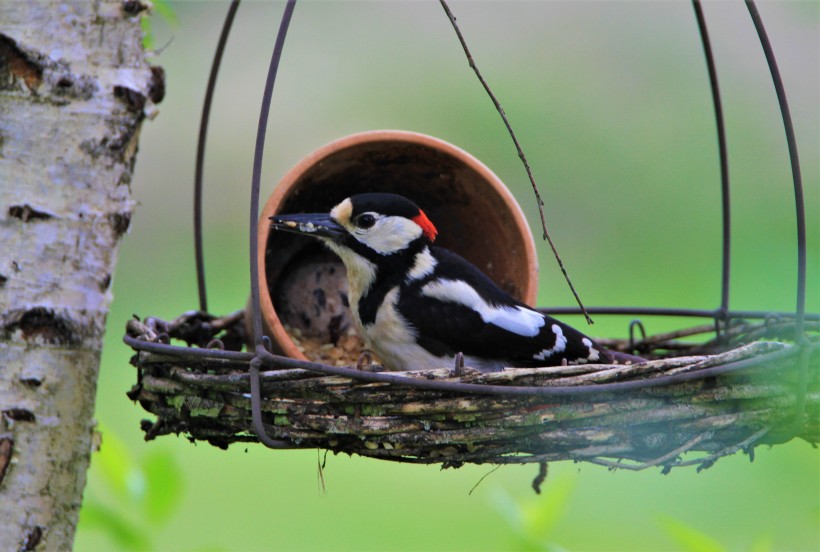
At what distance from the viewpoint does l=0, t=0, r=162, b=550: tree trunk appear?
6.20 feet

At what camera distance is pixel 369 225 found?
2.26m

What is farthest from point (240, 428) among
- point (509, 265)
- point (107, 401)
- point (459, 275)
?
point (107, 401)

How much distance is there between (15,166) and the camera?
6.31 feet

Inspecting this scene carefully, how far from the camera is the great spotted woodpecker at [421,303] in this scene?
82.0 inches

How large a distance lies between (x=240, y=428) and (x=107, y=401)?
4292 mm

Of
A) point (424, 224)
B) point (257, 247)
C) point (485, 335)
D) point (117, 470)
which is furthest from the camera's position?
point (424, 224)

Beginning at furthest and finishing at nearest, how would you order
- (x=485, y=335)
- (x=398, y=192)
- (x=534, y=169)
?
(x=534, y=169), (x=398, y=192), (x=485, y=335)

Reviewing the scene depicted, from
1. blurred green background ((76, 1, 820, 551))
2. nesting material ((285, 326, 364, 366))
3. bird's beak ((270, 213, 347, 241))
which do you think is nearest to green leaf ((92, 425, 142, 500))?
bird's beak ((270, 213, 347, 241))

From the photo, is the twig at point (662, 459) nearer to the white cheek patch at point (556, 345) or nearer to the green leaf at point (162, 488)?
the white cheek patch at point (556, 345)

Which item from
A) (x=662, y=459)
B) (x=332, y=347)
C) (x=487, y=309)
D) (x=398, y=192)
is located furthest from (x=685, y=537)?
(x=398, y=192)

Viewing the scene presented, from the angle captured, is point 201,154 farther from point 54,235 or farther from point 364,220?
point 54,235

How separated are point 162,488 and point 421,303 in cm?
68

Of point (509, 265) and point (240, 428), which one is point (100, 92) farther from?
point (509, 265)

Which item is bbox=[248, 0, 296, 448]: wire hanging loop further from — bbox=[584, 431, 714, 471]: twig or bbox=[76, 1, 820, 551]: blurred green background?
bbox=[76, 1, 820, 551]: blurred green background
